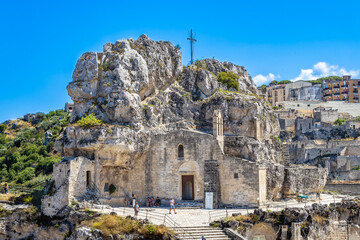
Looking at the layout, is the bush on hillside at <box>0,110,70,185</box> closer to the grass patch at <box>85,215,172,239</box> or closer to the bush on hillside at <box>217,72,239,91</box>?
the bush on hillside at <box>217,72,239,91</box>

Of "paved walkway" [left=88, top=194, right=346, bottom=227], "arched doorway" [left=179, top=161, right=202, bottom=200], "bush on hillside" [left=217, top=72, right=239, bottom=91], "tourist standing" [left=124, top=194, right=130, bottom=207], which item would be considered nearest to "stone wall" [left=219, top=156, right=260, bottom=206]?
"paved walkway" [left=88, top=194, right=346, bottom=227]

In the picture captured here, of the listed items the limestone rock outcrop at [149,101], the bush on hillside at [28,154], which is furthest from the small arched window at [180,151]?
the bush on hillside at [28,154]

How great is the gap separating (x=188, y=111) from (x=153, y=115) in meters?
3.81

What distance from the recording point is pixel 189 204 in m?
33.9

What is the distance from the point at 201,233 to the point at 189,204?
22.7ft

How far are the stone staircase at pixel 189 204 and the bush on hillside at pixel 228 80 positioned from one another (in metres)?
12.3

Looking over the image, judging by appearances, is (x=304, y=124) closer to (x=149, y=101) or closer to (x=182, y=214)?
(x=149, y=101)

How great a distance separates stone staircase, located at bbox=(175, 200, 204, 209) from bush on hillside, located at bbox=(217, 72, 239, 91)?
12.3 meters

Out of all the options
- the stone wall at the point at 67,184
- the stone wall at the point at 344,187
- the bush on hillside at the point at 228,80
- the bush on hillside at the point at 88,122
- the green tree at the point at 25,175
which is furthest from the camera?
the green tree at the point at 25,175

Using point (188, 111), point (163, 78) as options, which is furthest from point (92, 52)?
point (188, 111)

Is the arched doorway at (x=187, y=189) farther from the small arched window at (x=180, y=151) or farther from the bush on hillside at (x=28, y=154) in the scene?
the bush on hillside at (x=28, y=154)

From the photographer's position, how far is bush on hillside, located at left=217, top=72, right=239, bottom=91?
42000mm

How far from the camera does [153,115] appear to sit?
36906mm

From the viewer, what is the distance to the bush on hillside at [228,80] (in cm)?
4200
